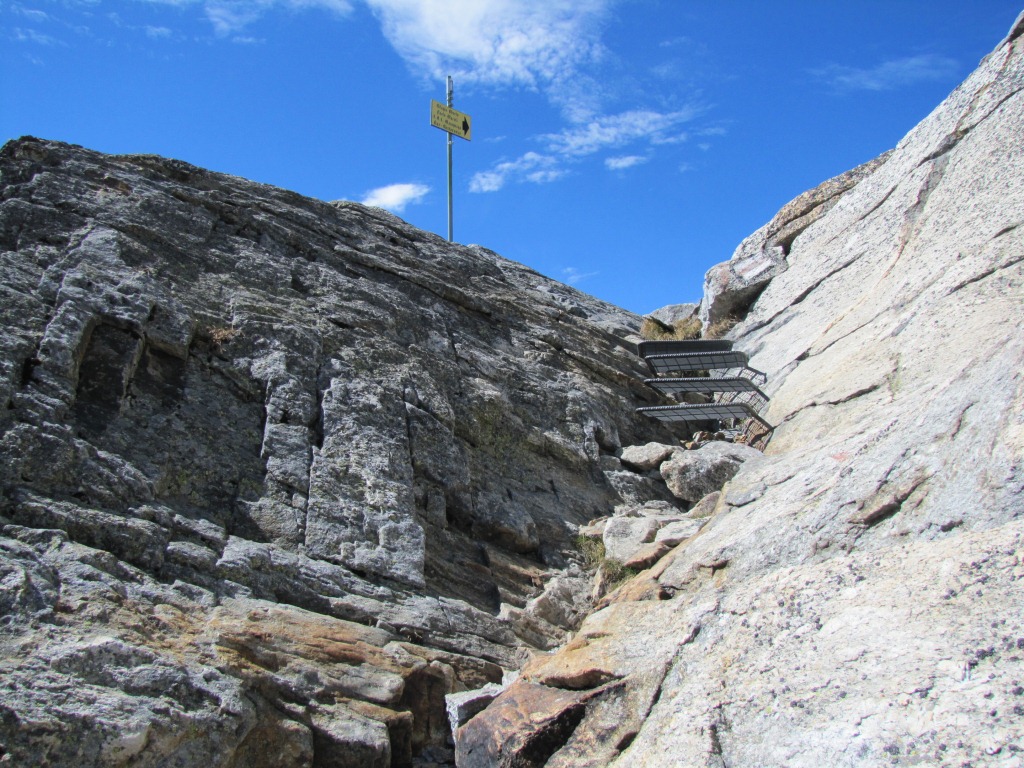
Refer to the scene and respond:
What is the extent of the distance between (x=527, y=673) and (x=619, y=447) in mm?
7658

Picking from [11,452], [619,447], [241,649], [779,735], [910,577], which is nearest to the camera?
[779,735]

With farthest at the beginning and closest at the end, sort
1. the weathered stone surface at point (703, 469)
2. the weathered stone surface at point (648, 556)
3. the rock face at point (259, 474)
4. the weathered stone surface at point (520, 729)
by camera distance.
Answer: the weathered stone surface at point (703, 469) < the weathered stone surface at point (648, 556) < the weathered stone surface at point (520, 729) < the rock face at point (259, 474)

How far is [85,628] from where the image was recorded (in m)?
7.62

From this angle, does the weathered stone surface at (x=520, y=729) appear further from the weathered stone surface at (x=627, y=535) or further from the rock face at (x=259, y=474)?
the weathered stone surface at (x=627, y=535)

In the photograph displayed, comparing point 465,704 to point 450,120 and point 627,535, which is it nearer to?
point 627,535

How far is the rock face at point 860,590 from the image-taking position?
244 inches

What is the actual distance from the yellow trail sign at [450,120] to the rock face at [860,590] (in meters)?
18.4

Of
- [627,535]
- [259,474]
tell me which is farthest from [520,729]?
[259,474]

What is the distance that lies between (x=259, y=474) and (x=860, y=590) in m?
7.15

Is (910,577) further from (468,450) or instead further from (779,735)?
(468,450)

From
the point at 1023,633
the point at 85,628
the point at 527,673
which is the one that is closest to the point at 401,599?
the point at 527,673

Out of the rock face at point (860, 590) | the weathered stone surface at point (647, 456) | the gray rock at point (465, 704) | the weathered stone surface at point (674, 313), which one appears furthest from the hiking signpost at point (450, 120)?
the gray rock at point (465, 704)

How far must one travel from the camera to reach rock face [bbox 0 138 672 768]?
770cm

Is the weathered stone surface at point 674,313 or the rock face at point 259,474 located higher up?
the weathered stone surface at point 674,313
